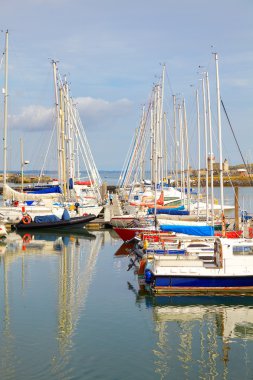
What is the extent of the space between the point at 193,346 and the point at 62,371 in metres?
4.51

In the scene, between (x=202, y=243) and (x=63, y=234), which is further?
(x=63, y=234)

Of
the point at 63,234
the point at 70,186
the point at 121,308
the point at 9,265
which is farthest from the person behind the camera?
the point at 70,186

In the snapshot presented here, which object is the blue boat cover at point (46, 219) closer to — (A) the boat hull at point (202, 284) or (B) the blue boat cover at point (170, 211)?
(B) the blue boat cover at point (170, 211)

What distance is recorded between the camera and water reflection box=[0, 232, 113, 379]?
1767 cm

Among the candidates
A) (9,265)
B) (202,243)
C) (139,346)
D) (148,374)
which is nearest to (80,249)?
(9,265)

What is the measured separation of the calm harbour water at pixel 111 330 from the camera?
16.1 m

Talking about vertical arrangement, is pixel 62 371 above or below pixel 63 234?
below

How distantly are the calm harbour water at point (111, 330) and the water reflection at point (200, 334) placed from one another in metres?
0.03

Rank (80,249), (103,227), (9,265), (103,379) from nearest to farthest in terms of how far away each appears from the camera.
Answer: (103,379)
(9,265)
(80,249)
(103,227)

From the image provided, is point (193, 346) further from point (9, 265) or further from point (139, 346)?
point (9, 265)

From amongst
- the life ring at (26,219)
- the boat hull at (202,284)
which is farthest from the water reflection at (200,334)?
the life ring at (26,219)

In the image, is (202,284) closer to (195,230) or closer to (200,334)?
(200,334)

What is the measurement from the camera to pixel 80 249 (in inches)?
1512

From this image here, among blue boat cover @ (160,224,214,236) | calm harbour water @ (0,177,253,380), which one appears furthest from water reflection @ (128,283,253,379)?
blue boat cover @ (160,224,214,236)
